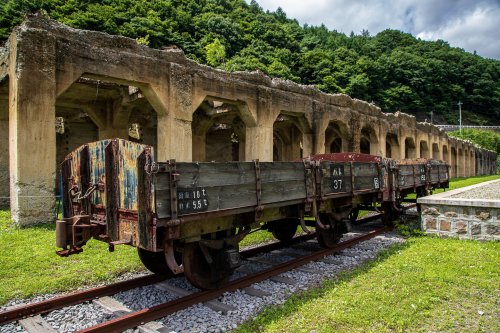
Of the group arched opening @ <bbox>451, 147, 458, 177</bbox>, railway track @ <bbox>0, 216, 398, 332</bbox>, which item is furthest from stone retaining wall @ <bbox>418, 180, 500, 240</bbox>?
arched opening @ <bbox>451, 147, 458, 177</bbox>

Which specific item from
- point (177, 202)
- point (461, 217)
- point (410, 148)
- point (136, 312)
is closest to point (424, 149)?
point (410, 148)

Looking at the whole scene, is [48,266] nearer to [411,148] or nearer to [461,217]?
[461,217]

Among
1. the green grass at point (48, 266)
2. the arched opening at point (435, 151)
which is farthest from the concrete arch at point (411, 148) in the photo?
the green grass at point (48, 266)

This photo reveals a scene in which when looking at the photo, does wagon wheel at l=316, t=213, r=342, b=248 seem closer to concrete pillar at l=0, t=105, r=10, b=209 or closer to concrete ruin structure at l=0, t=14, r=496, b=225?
concrete ruin structure at l=0, t=14, r=496, b=225

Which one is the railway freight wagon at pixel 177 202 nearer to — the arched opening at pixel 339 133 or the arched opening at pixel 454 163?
the arched opening at pixel 339 133

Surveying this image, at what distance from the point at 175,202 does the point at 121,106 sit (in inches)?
538

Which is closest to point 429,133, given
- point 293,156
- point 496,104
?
point 293,156

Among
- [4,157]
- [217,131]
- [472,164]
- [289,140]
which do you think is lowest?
[472,164]

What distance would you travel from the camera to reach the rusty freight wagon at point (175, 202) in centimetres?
397

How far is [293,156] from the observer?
1086 inches

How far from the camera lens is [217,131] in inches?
1003

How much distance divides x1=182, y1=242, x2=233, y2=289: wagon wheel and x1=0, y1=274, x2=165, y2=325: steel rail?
88 centimetres

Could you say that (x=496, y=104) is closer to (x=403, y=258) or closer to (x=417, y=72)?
(x=417, y=72)

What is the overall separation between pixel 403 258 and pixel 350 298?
2.43m
